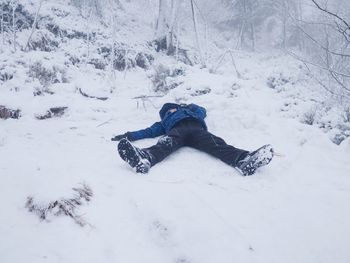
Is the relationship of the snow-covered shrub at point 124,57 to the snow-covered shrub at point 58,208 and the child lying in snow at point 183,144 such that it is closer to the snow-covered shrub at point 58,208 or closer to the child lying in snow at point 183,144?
the child lying in snow at point 183,144

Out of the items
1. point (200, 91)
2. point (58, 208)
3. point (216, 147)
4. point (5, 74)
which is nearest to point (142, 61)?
point (5, 74)

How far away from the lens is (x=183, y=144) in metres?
4.08

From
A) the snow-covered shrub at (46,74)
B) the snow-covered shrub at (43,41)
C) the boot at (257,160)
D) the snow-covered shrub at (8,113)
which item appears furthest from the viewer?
the snow-covered shrub at (43,41)

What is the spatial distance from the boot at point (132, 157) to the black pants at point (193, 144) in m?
0.17

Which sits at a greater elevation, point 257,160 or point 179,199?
point 257,160

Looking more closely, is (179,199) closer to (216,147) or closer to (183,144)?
(216,147)

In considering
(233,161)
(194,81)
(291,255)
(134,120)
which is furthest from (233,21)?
(291,255)

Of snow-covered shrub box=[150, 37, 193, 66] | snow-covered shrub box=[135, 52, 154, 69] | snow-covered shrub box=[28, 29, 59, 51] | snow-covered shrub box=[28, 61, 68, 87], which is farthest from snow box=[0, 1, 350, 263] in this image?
snow-covered shrub box=[150, 37, 193, 66]

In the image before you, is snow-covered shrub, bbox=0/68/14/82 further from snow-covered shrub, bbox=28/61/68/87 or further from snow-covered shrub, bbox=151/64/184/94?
snow-covered shrub, bbox=151/64/184/94

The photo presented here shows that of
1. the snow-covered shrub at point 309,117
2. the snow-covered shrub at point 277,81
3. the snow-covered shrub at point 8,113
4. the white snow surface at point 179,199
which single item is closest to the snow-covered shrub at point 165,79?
the snow-covered shrub at point 277,81

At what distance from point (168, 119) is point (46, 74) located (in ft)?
14.4

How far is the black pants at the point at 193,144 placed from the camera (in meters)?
3.55

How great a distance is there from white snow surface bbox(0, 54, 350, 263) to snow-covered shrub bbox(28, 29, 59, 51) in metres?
6.09

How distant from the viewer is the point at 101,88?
738cm
